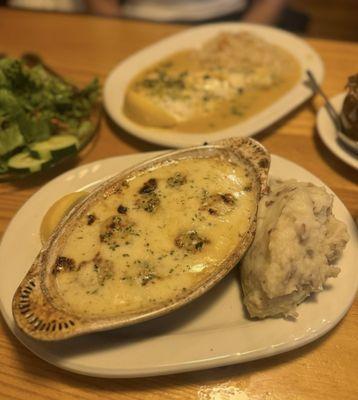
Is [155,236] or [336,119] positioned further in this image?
[336,119]

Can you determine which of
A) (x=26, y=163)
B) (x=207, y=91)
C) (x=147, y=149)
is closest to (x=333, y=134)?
(x=207, y=91)

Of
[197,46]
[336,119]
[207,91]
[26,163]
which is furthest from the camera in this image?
[197,46]

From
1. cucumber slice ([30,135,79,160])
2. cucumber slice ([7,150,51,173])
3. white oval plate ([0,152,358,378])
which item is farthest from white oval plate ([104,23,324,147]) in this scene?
white oval plate ([0,152,358,378])

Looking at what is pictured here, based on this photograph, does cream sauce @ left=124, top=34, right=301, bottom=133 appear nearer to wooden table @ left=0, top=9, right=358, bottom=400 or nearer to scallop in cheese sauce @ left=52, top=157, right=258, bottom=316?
wooden table @ left=0, top=9, right=358, bottom=400

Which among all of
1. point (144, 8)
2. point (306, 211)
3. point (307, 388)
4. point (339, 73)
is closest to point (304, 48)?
point (339, 73)

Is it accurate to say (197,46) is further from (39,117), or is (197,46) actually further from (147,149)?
(39,117)

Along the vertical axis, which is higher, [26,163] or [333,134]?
[333,134]
